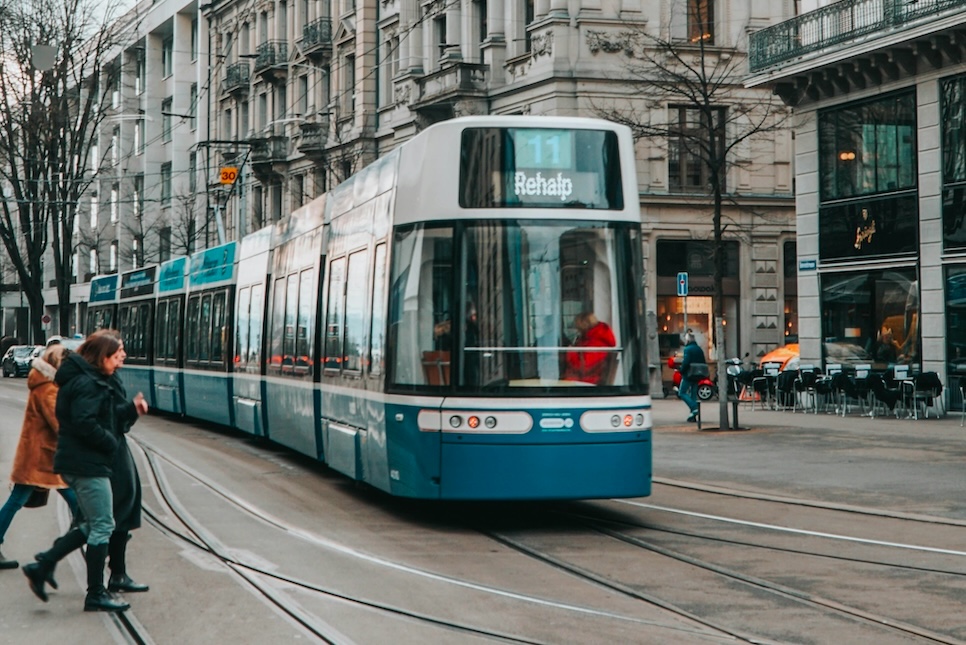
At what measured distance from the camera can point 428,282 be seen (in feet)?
37.9

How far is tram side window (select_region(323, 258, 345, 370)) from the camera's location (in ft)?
47.0

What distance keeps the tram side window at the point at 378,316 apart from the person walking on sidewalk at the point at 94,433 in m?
4.12

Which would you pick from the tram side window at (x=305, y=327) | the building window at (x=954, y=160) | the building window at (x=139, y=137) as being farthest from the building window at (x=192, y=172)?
the tram side window at (x=305, y=327)

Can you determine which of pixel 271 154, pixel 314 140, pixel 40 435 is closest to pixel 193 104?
pixel 271 154

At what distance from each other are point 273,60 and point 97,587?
5096 cm

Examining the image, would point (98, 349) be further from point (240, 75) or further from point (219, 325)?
point (240, 75)

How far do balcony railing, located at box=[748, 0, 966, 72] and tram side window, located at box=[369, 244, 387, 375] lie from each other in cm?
1541

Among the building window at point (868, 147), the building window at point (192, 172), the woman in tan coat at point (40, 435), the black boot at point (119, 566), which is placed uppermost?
the building window at point (192, 172)

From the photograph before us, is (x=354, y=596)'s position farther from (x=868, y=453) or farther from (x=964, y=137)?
(x=964, y=137)

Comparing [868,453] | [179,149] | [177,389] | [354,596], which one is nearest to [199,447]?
[177,389]

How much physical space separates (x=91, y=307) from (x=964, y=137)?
66.9 feet

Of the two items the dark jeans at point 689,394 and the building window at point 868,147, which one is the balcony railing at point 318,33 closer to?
the building window at point 868,147

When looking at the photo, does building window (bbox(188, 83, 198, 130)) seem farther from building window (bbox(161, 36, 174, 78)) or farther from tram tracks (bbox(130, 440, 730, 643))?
tram tracks (bbox(130, 440, 730, 643))

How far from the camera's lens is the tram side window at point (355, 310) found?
43.2 feet
